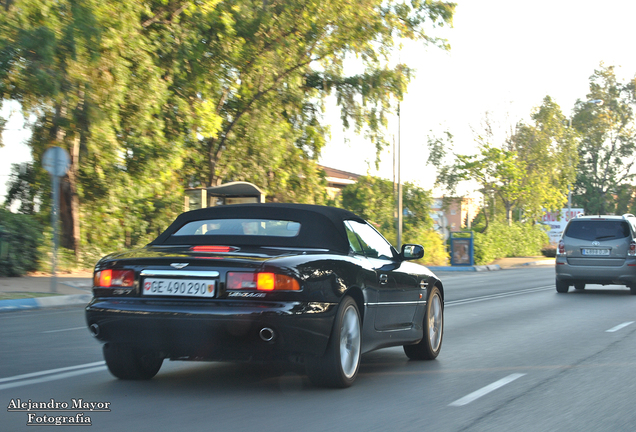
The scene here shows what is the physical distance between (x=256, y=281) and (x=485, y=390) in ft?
7.28

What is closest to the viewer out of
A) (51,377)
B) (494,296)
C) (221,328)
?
(221,328)

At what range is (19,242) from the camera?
19.4 meters

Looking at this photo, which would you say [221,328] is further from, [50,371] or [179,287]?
[50,371]

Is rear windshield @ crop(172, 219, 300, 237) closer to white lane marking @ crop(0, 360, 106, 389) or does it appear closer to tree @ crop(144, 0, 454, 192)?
white lane marking @ crop(0, 360, 106, 389)

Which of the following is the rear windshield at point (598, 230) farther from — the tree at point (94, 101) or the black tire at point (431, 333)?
the black tire at point (431, 333)

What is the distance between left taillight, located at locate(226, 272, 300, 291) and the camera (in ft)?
18.9

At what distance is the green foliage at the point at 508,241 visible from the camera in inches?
1473

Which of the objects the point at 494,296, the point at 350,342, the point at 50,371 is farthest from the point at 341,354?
the point at 494,296

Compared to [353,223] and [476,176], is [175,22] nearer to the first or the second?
[353,223]

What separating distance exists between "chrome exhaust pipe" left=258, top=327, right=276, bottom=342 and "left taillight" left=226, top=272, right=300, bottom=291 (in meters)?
0.29

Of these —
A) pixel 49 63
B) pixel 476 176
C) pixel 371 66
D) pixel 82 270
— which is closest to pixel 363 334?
Result: pixel 49 63

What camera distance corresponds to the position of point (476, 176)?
45219 millimetres

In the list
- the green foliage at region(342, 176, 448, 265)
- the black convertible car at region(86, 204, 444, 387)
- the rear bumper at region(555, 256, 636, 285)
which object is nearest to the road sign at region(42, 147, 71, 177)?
the black convertible car at region(86, 204, 444, 387)

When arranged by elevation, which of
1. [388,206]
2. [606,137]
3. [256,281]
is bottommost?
[256,281]
